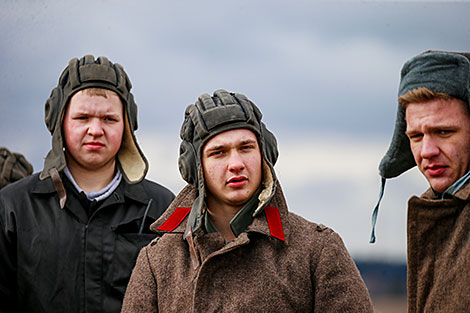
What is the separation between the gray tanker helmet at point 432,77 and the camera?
300 cm

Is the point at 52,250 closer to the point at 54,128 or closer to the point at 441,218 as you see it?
the point at 54,128

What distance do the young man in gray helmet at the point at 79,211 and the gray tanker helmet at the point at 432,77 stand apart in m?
1.53

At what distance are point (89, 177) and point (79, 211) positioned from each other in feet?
0.69

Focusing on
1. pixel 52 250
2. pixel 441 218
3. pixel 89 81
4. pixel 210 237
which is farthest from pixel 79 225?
pixel 441 218

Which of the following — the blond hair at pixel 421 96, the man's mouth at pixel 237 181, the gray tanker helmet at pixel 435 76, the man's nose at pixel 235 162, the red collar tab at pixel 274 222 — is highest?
the gray tanker helmet at pixel 435 76

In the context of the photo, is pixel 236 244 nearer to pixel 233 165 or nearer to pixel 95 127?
pixel 233 165

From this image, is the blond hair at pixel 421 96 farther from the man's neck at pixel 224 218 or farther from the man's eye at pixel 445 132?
the man's neck at pixel 224 218

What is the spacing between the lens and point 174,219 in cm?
340

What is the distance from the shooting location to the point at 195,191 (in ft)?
11.4

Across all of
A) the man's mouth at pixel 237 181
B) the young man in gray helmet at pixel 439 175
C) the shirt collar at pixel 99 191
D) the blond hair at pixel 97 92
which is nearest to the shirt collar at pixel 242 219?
the man's mouth at pixel 237 181

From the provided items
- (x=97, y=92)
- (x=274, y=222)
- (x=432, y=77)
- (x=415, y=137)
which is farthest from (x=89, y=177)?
(x=432, y=77)

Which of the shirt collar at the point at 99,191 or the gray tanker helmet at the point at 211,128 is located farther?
the shirt collar at the point at 99,191

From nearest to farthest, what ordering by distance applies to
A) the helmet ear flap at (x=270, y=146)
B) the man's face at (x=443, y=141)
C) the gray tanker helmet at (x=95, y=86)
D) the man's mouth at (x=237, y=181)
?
1. the man's face at (x=443, y=141)
2. the man's mouth at (x=237, y=181)
3. the helmet ear flap at (x=270, y=146)
4. the gray tanker helmet at (x=95, y=86)

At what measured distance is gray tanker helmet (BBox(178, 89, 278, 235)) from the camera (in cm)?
328
